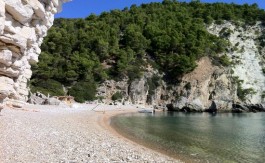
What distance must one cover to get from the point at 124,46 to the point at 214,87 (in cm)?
2923

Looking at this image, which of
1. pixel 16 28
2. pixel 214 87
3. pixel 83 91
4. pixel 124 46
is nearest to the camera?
pixel 16 28

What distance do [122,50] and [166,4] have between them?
61.6 metres

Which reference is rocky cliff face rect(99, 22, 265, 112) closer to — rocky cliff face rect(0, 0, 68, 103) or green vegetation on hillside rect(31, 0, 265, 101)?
green vegetation on hillside rect(31, 0, 265, 101)

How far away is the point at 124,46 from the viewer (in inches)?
3883

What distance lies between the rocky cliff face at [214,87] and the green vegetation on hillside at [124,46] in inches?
125

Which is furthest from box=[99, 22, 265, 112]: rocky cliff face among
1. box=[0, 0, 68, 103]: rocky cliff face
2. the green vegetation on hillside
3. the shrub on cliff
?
box=[0, 0, 68, 103]: rocky cliff face

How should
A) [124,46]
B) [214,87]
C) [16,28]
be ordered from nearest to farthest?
→ [16,28] → [214,87] → [124,46]

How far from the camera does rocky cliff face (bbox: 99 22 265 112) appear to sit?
87688 millimetres

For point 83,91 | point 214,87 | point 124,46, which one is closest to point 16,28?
point 83,91

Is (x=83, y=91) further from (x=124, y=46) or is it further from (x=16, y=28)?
(x=16, y=28)

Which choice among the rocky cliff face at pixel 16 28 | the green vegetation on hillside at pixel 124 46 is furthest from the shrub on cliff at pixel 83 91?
the rocky cliff face at pixel 16 28

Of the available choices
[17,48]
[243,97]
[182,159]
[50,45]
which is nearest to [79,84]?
[50,45]

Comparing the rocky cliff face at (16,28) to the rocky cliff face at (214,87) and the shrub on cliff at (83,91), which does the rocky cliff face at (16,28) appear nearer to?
the shrub on cliff at (83,91)

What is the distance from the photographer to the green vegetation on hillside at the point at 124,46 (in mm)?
79625
